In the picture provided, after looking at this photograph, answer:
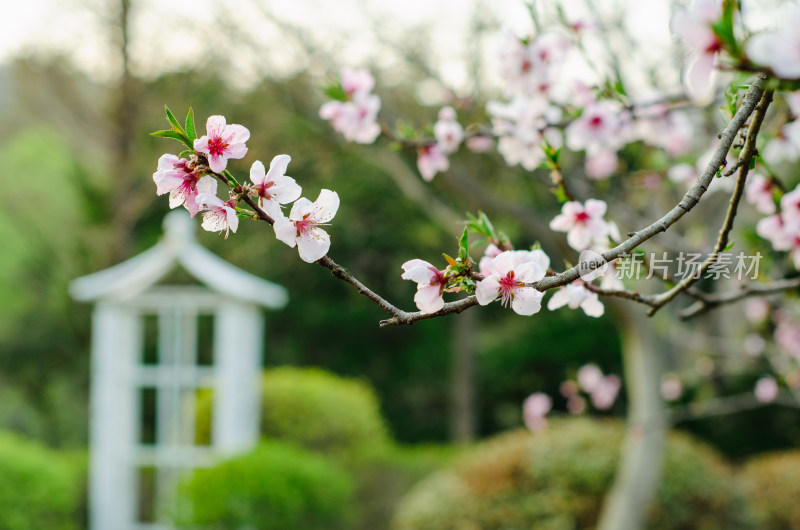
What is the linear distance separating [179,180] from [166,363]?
157 inches

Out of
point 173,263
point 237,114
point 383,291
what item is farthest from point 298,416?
point 237,114

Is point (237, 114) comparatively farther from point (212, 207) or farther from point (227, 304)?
point (212, 207)

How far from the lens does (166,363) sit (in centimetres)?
454

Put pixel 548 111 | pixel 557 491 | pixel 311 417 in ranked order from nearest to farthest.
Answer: pixel 548 111 < pixel 557 491 < pixel 311 417

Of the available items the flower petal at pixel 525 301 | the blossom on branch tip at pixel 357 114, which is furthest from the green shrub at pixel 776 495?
the flower petal at pixel 525 301

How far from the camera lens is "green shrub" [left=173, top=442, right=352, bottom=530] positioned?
3668mm

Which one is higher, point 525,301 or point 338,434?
point 338,434

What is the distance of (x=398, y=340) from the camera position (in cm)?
847

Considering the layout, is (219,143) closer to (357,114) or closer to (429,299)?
(429,299)

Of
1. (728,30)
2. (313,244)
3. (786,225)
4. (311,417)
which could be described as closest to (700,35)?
(728,30)

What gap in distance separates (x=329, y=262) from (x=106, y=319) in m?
4.01

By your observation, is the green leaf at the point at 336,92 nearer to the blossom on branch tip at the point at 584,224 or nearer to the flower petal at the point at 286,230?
the blossom on branch tip at the point at 584,224

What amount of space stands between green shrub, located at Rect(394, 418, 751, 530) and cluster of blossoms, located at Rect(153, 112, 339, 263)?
133 inches

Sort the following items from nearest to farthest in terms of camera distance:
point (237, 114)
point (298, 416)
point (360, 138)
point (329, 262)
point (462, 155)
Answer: point (329, 262), point (360, 138), point (298, 416), point (462, 155), point (237, 114)
